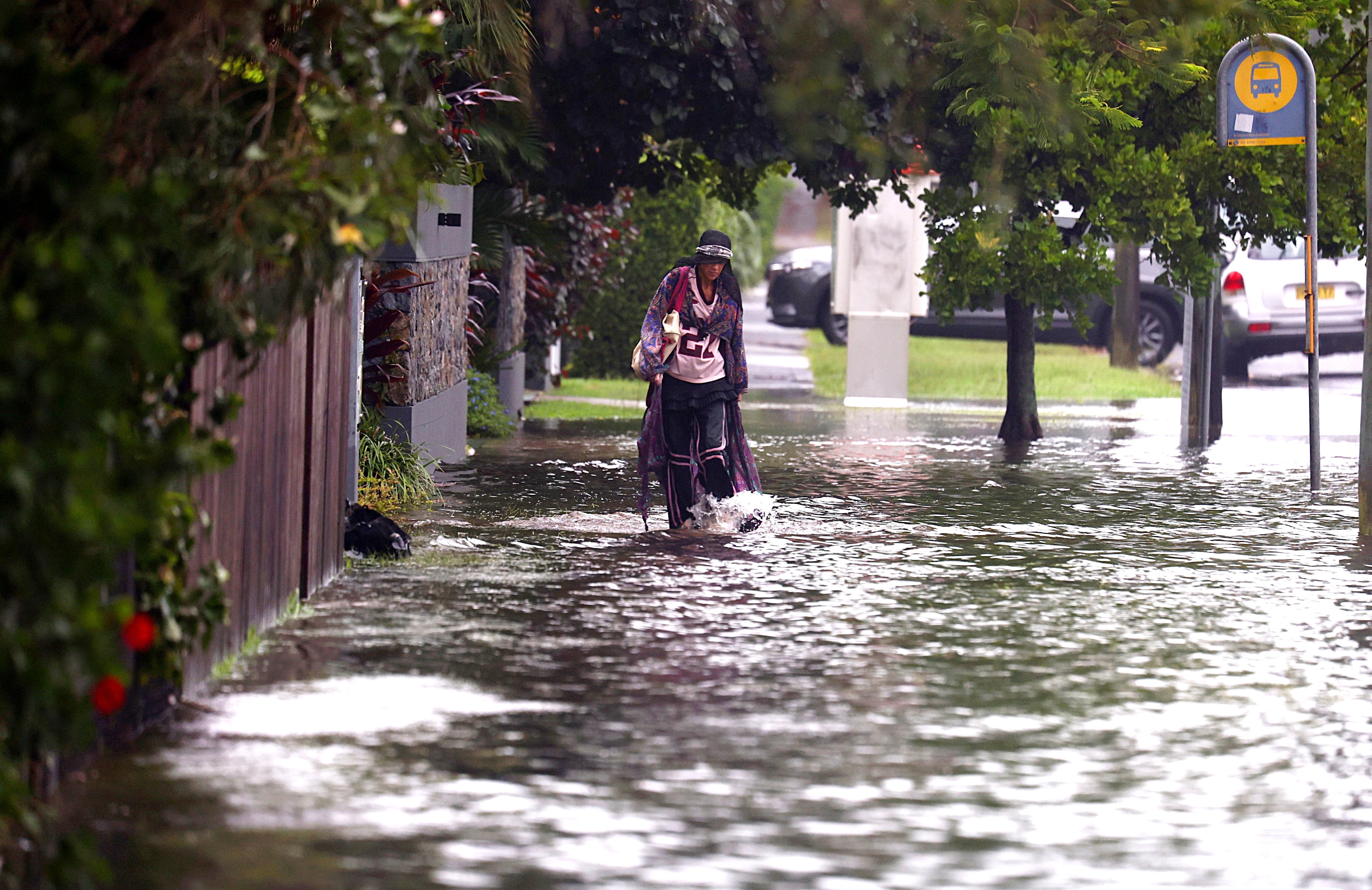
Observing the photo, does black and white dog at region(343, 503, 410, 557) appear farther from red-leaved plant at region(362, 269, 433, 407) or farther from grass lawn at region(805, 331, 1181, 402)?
grass lawn at region(805, 331, 1181, 402)

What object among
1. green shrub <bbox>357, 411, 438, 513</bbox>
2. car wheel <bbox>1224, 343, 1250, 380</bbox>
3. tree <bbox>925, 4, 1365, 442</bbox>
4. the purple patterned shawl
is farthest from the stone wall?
car wheel <bbox>1224, 343, 1250, 380</bbox>

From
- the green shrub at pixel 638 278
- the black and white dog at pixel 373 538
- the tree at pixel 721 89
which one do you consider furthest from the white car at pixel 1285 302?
the black and white dog at pixel 373 538

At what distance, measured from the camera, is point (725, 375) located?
40.1ft

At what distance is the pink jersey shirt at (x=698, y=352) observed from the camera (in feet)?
39.7

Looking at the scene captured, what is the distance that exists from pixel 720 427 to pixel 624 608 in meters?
3.16

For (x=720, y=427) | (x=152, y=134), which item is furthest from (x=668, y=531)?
(x=152, y=134)

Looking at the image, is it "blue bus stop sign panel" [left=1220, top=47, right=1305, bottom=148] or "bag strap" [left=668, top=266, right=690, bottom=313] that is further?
"blue bus stop sign panel" [left=1220, top=47, right=1305, bottom=148]

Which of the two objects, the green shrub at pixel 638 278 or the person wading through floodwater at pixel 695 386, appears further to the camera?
the green shrub at pixel 638 278

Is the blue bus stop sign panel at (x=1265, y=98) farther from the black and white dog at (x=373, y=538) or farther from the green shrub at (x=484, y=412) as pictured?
the black and white dog at (x=373, y=538)

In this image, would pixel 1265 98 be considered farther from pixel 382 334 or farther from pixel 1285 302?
pixel 1285 302

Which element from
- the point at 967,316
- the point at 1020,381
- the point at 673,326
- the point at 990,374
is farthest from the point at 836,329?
the point at 673,326

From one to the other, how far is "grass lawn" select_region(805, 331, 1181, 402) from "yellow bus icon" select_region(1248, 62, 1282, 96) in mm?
9036

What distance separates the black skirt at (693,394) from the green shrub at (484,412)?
596cm

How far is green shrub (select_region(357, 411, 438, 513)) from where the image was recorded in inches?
499
